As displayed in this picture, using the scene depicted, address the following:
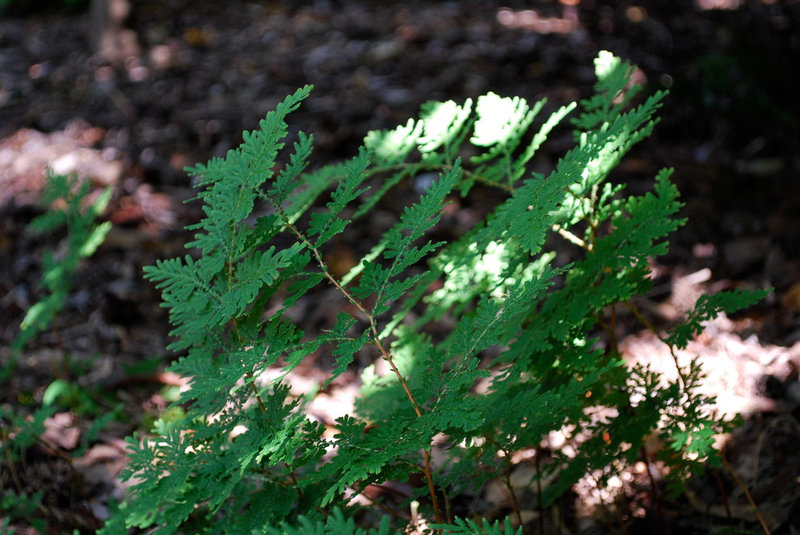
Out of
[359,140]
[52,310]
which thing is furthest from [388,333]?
[359,140]

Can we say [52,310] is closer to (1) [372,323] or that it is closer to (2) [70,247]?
(2) [70,247]

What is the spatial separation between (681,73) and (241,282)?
4123mm

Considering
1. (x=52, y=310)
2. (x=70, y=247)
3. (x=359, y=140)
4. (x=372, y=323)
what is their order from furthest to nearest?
(x=359, y=140) < (x=70, y=247) < (x=52, y=310) < (x=372, y=323)

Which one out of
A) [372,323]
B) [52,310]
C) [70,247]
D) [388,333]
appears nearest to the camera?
[372,323]

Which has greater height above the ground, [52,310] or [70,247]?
[70,247]

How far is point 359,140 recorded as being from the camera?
175 inches

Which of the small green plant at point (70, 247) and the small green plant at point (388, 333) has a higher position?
the small green plant at point (70, 247)

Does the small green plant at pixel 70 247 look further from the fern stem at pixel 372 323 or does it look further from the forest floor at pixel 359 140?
the fern stem at pixel 372 323

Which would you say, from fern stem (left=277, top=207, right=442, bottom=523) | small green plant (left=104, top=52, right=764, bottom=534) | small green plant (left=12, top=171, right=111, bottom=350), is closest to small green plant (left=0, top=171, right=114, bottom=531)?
small green plant (left=12, top=171, right=111, bottom=350)

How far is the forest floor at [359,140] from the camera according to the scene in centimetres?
231

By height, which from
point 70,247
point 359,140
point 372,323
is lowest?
point 372,323

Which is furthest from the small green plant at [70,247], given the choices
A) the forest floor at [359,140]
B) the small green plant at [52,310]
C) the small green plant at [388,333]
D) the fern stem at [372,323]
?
the fern stem at [372,323]

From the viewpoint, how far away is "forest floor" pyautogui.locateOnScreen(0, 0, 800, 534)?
7.59 ft

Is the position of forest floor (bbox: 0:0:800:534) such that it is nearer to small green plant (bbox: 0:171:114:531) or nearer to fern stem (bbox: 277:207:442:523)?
small green plant (bbox: 0:171:114:531)
